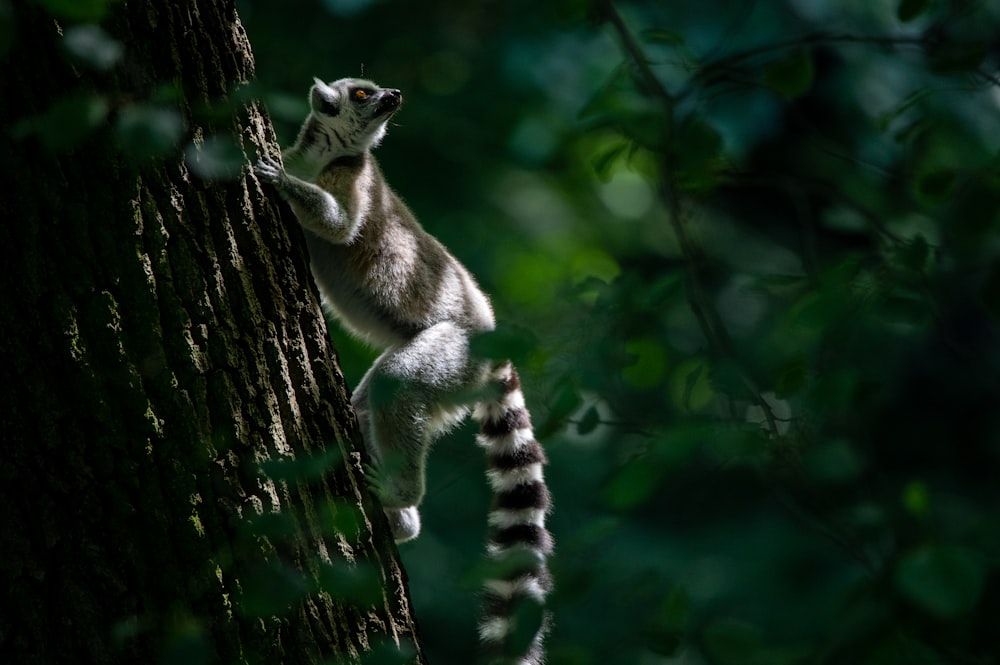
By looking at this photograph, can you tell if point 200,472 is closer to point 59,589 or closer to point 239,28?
point 59,589

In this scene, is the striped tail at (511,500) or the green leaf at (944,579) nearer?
the green leaf at (944,579)

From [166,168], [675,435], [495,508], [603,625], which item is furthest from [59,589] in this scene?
[603,625]

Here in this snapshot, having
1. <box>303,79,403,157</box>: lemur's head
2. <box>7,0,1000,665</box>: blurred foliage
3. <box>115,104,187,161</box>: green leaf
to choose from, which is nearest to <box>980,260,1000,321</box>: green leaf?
<box>7,0,1000,665</box>: blurred foliage

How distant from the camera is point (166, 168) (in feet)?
7.18

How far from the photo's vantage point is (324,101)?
4016 mm

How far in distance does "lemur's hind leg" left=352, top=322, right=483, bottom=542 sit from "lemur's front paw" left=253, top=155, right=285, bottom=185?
1.10m

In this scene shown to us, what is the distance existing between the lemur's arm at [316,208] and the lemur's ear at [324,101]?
55 centimetres

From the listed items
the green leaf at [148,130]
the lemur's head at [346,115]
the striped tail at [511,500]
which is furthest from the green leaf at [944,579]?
the lemur's head at [346,115]

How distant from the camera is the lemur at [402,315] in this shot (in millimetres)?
3650

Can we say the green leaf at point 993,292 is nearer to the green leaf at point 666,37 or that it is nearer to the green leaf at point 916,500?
the green leaf at point 916,500

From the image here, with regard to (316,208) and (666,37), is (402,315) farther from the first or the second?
(666,37)

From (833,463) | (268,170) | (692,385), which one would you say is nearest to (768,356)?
(692,385)

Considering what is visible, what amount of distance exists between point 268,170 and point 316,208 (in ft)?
2.70

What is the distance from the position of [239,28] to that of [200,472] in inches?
46.3
